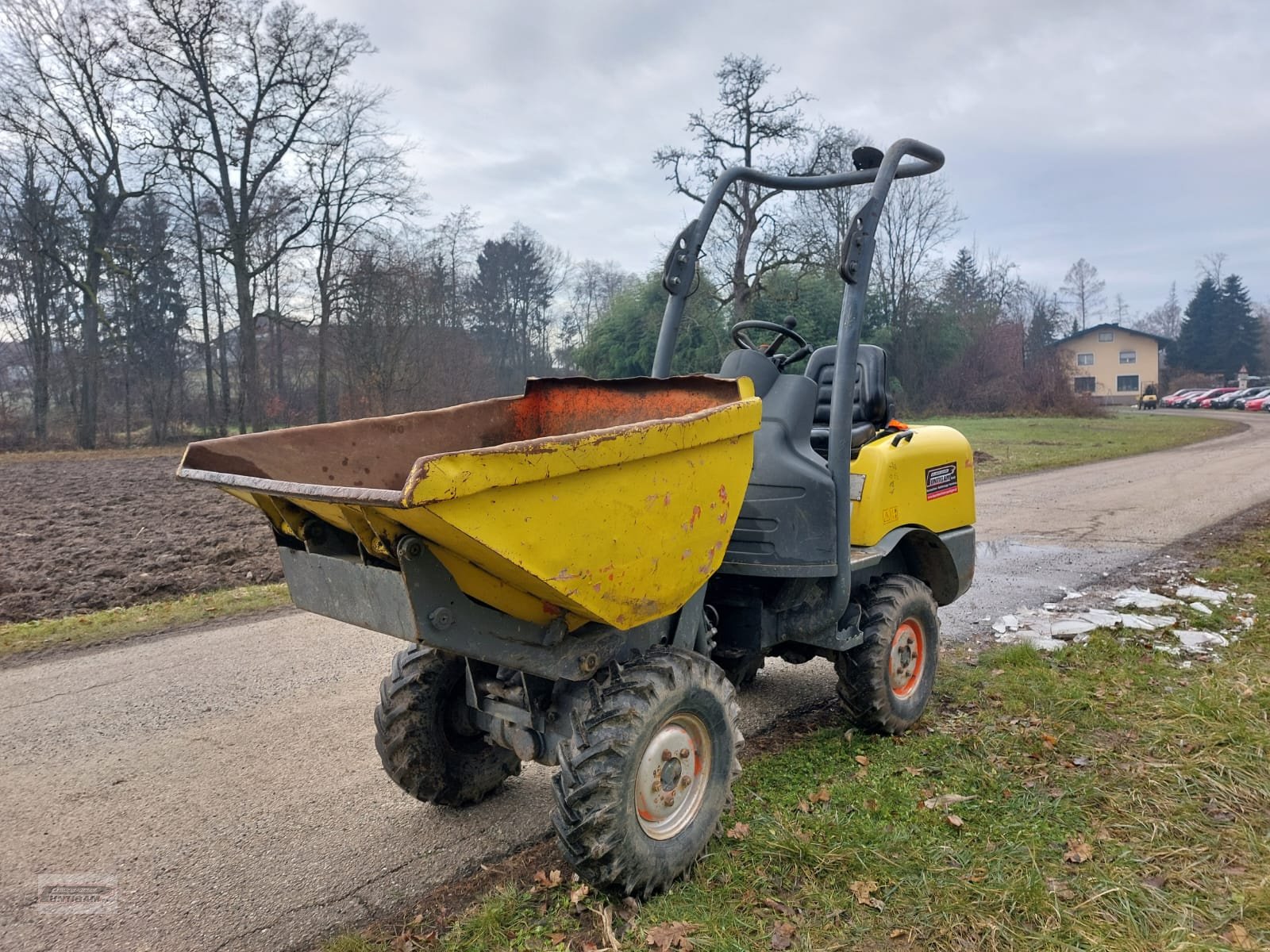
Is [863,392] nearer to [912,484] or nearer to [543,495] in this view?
[912,484]

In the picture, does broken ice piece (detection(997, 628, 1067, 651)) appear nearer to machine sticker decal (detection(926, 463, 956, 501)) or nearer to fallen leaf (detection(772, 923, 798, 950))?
machine sticker decal (detection(926, 463, 956, 501))

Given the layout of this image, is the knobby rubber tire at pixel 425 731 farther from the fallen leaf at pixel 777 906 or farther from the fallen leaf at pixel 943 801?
the fallen leaf at pixel 943 801

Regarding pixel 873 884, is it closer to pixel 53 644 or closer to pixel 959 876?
pixel 959 876

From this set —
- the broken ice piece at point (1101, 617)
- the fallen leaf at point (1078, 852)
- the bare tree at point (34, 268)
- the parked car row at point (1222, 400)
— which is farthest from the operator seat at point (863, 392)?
the parked car row at point (1222, 400)

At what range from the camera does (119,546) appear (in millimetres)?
9234

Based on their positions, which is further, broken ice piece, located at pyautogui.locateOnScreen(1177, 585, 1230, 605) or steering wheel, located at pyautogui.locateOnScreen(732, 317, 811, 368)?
broken ice piece, located at pyautogui.locateOnScreen(1177, 585, 1230, 605)

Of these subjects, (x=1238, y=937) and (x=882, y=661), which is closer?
(x=1238, y=937)

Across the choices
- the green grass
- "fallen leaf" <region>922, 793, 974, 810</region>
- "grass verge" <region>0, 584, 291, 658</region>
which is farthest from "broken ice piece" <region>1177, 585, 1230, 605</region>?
the green grass

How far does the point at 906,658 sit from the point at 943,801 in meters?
0.88

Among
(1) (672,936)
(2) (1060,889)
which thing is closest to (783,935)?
(1) (672,936)

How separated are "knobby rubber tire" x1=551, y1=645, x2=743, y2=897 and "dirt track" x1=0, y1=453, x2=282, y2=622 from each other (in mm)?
5960

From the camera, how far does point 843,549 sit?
352cm

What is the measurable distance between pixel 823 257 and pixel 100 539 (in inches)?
667

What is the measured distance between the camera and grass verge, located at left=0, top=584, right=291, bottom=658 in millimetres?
5871
